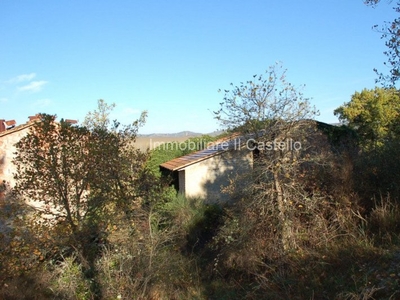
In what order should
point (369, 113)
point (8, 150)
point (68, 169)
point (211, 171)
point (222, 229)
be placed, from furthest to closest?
point (369, 113) < point (211, 171) < point (8, 150) < point (222, 229) < point (68, 169)

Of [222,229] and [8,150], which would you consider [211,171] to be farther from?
[8,150]

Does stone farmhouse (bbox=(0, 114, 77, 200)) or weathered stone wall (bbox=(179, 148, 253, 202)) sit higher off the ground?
stone farmhouse (bbox=(0, 114, 77, 200))

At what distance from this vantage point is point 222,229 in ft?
29.7

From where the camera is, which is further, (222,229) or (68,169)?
(222,229)

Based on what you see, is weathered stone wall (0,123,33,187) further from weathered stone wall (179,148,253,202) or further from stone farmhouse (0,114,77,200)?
weathered stone wall (179,148,253,202)

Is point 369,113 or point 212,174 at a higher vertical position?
point 369,113

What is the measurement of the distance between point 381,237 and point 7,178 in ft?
42.0

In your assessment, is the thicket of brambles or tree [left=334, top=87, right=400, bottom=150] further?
tree [left=334, top=87, right=400, bottom=150]

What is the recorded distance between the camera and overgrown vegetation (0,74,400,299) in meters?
6.70

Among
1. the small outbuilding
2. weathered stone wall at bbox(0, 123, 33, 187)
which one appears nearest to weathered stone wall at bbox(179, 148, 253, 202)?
the small outbuilding

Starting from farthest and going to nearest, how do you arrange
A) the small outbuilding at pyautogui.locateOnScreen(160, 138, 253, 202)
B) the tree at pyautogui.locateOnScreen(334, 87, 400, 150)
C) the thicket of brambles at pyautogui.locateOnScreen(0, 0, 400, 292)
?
the tree at pyautogui.locateOnScreen(334, 87, 400, 150) → the small outbuilding at pyautogui.locateOnScreen(160, 138, 253, 202) → the thicket of brambles at pyautogui.locateOnScreen(0, 0, 400, 292)

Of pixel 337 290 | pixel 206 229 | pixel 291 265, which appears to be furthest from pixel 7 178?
pixel 337 290

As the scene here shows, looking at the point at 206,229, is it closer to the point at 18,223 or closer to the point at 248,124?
the point at 248,124

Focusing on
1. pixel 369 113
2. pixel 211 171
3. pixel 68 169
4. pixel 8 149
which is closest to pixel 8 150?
pixel 8 149
